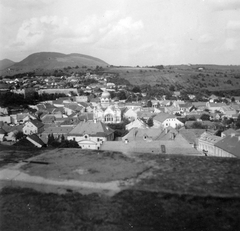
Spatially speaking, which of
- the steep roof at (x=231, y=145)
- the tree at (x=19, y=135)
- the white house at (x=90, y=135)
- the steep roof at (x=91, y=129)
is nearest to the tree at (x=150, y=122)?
the white house at (x=90, y=135)

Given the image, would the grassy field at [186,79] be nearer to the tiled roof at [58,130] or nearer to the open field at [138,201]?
the tiled roof at [58,130]

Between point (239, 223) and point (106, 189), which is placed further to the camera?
point (106, 189)

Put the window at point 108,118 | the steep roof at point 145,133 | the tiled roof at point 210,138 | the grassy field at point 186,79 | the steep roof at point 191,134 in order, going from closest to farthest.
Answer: the steep roof at point 145,133 → the tiled roof at point 210,138 → the steep roof at point 191,134 → the window at point 108,118 → the grassy field at point 186,79

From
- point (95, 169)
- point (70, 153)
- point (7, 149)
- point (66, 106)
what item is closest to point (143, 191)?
point (95, 169)

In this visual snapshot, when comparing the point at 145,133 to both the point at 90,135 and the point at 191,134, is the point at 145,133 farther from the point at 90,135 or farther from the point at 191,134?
the point at 90,135

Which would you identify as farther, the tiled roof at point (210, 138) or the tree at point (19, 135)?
the tree at point (19, 135)

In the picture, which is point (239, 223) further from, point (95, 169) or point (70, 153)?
point (70, 153)

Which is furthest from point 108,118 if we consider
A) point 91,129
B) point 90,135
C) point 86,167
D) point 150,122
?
point 86,167

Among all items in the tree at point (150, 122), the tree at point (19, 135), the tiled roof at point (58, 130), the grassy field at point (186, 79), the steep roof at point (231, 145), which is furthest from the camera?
the grassy field at point (186, 79)

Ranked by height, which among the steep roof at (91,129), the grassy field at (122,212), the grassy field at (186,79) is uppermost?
the grassy field at (186,79)
